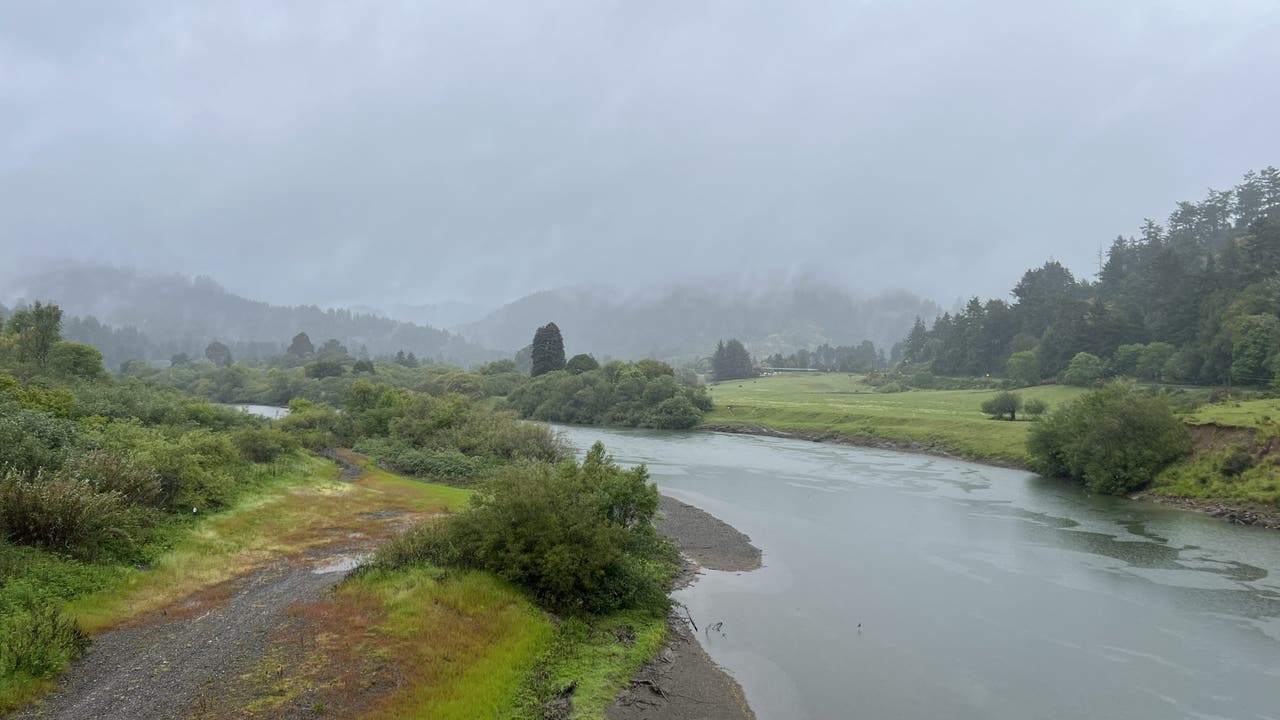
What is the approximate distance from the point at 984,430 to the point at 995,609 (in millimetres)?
48916

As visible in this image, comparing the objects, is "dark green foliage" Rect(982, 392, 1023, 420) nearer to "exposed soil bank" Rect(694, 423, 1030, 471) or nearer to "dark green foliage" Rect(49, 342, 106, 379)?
"exposed soil bank" Rect(694, 423, 1030, 471)

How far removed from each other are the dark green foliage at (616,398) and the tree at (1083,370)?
50900 millimetres

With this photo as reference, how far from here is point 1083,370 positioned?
9000 centimetres

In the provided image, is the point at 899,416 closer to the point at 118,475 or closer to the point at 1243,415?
the point at 1243,415

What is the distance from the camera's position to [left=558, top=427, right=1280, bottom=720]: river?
60.7ft

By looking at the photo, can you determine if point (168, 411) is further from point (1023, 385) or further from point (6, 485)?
point (1023, 385)

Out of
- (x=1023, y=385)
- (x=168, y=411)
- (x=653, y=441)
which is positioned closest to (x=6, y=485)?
(x=168, y=411)

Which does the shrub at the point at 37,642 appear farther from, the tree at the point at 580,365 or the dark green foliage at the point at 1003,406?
the tree at the point at 580,365

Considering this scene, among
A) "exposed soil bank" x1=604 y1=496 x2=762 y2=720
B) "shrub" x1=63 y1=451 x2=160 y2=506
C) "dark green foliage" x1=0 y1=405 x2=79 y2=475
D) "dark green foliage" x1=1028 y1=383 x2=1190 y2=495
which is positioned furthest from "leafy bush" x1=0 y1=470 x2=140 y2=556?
"dark green foliage" x1=1028 y1=383 x2=1190 y2=495

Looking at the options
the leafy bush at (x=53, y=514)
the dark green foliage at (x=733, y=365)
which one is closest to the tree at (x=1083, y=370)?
the leafy bush at (x=53, y=514)

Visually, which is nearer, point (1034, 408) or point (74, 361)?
point (74, 361)

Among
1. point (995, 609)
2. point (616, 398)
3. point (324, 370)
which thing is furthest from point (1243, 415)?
point (324, 370)

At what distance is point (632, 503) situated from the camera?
25.3 metres

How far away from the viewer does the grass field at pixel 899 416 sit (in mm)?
66250
